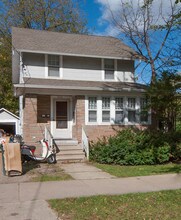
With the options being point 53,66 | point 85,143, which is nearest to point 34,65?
point 53,66

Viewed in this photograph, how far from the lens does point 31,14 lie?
33.1 meters

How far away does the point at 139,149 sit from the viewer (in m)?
13.6

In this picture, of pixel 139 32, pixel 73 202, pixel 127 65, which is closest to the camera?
pixel 73 202

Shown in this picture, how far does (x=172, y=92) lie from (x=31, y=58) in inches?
293

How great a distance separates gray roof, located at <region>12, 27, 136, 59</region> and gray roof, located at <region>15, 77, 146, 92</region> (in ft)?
5.19

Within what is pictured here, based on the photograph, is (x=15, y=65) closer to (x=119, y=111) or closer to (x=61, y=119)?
(x=61, y=119)

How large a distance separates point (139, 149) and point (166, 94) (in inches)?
117

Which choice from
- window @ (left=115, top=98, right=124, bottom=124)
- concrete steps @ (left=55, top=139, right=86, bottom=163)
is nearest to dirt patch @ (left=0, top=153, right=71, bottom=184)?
concrete steps @ (left=55, top=139, right=86, bottom=163)

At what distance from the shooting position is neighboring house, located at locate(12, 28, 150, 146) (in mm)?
15516

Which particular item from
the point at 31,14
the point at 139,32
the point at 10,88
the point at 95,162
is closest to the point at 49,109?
the point at 95,162

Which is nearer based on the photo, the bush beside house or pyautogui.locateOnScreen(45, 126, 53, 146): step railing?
the bush beside house

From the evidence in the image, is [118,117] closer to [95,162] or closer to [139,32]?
[95,162]

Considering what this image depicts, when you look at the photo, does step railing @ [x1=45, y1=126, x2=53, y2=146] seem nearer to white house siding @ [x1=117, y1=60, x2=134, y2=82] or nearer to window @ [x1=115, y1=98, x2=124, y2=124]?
window @ [x1=115, y1=98, x2=124, y2=124]

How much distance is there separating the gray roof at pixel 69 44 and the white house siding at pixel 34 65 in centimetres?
45
